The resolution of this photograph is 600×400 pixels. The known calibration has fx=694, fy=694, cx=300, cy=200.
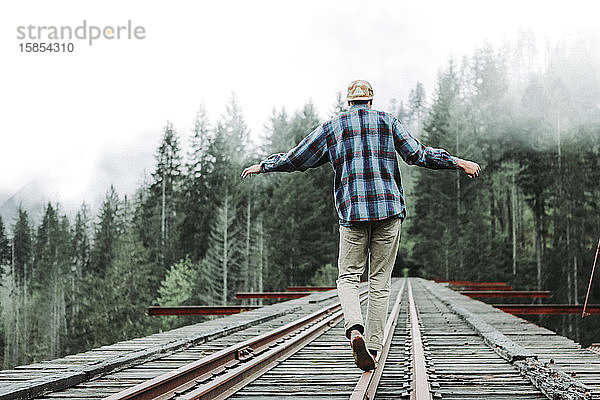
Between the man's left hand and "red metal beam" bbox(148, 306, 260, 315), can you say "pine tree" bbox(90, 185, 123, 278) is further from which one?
the man's left hand

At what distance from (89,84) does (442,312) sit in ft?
291

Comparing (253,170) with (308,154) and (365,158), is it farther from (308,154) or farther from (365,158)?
(365,158)

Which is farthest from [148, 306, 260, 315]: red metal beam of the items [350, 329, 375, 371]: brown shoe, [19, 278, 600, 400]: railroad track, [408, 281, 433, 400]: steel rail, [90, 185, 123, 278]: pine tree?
[90, 185, 123, 278]: pine tree

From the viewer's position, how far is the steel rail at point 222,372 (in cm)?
353

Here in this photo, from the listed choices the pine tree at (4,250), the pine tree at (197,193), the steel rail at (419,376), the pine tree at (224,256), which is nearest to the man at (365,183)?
the steel rail at (419,376)

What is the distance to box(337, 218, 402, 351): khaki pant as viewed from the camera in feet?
14.1

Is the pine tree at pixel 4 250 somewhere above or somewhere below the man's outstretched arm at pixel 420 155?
above

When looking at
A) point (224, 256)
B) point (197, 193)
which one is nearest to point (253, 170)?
point (224, 256)

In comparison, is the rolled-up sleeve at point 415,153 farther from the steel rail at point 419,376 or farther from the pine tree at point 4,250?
the pine tree at point 4,250

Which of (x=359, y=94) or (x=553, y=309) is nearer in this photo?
(x=359, y=94)

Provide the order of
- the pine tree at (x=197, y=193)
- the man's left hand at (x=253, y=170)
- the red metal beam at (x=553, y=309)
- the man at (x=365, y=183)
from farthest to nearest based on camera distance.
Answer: the pine tree at (x=197, y=193), the red metal beam at (x=553, y=309), the man's left hand at (x=253, y=170), the man at (x=365, y=183)

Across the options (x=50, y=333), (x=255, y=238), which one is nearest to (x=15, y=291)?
(x=50, y=333)

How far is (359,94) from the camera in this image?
14.3 feet

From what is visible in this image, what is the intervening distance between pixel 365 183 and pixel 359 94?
0.59 meters
